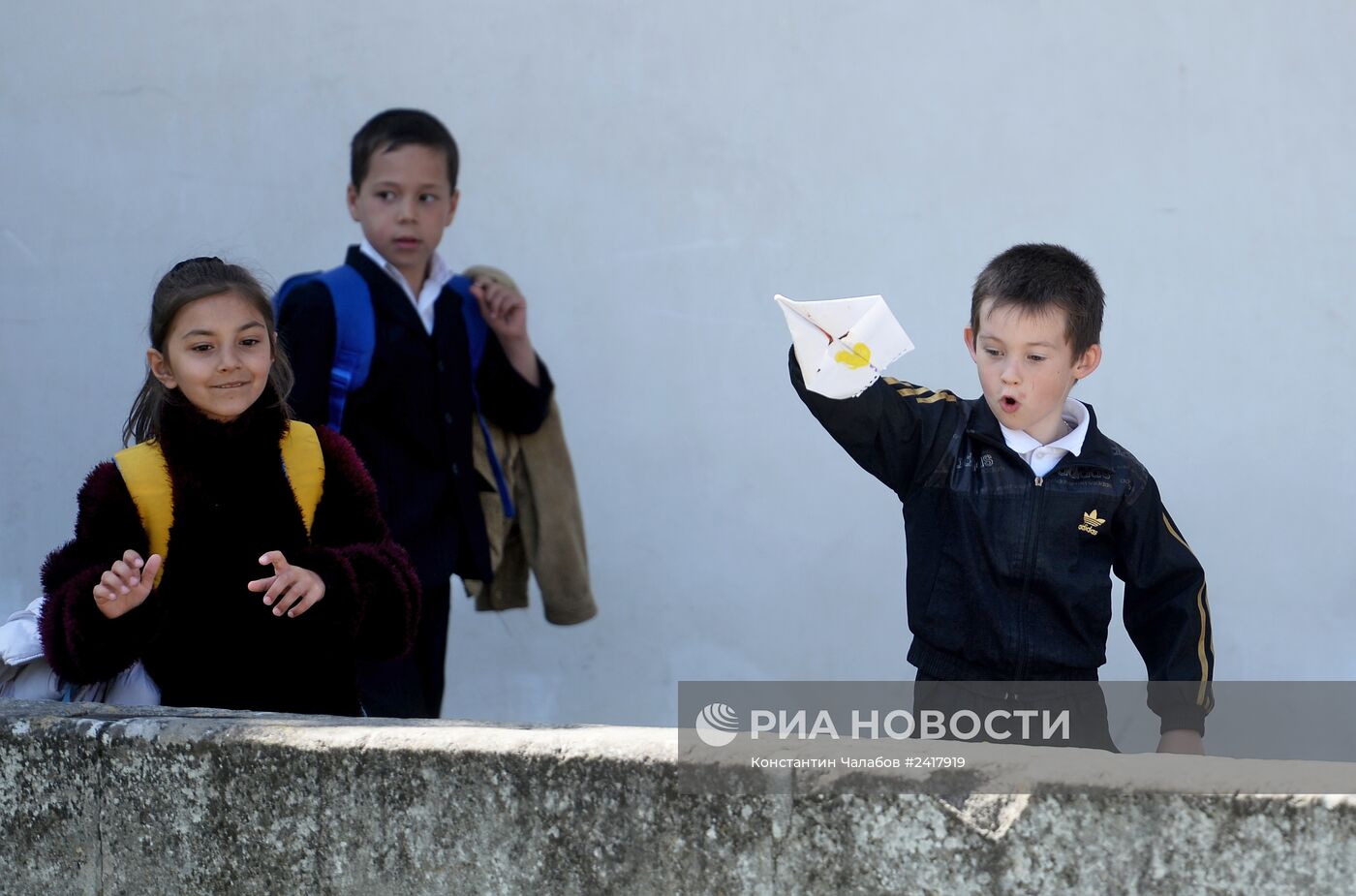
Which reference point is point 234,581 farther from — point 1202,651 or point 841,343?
point 1202,651

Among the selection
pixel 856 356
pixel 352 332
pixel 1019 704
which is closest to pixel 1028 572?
pixel 1019 704

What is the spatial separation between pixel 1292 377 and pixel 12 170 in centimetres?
322

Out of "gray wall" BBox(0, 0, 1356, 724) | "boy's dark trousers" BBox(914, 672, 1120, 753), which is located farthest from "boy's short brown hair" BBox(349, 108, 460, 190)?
"boy's dark trousers" BBox(914, 672, 1120, 753)

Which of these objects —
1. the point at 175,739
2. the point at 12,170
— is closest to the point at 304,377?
the point at 175,739

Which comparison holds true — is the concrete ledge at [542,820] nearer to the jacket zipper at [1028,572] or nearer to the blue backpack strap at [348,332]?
the jacket zipper at [1028,572]

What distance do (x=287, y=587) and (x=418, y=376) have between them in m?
1.07

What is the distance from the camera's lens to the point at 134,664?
268 cm

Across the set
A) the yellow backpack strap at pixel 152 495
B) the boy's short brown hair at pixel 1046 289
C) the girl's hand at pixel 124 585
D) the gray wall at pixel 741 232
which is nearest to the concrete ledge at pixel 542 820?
the girl's hand at pixel 124 585

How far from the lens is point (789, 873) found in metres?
2.12

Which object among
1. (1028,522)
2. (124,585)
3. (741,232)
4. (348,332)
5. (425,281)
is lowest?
(124,585)

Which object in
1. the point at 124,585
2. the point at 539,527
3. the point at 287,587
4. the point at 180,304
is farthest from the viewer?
the point at 539,527

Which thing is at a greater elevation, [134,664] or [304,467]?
[304,467]

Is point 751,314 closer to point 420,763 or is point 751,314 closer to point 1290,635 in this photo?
point 1290,635

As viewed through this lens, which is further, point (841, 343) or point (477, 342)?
point (477, 342)
